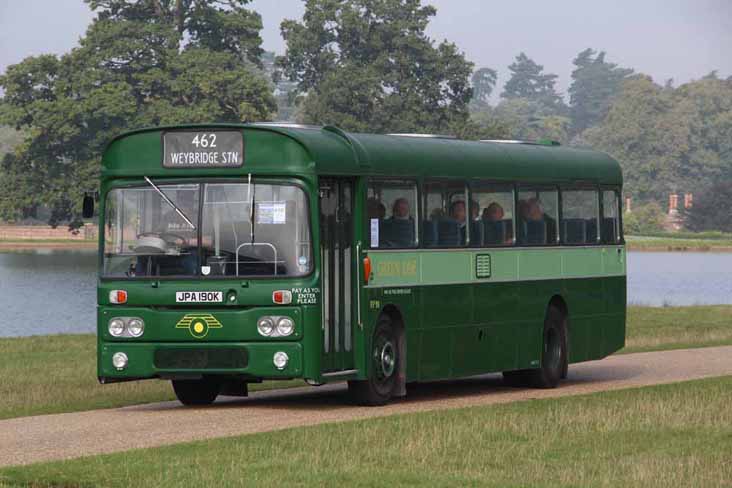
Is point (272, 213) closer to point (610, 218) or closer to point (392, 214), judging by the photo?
point (392, 214)

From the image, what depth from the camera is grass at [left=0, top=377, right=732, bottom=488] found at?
13.9m

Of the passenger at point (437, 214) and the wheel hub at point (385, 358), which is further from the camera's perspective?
the passenger at point (437, 214)

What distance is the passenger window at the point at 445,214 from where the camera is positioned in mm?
21453

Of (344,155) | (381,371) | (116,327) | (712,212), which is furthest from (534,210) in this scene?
(712,212)

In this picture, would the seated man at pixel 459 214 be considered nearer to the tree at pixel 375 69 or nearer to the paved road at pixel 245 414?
the paved road at pixel 245 414

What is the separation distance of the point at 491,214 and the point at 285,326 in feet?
14.9

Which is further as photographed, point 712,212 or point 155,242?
point 712,212

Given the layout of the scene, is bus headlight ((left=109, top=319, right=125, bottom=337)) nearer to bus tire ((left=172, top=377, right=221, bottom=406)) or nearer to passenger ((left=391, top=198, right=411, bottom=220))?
bus tire ((left=172, top=377, right=221, bottom=406))

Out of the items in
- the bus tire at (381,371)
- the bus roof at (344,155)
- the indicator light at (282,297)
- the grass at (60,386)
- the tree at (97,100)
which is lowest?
the grass at (60,386)

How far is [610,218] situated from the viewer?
2595 cm

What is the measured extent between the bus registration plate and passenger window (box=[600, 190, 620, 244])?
7955mm

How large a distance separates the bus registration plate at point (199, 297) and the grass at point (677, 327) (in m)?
15.3

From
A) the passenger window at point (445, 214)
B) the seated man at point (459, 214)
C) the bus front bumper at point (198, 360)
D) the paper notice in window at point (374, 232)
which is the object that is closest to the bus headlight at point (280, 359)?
the bus front bumper at point (198, 360)

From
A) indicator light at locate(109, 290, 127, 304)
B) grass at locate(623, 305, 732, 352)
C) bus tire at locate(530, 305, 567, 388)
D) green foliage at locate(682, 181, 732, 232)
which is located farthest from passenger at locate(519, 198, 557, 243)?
green foliage at locate(682, 181, 732, 232)
